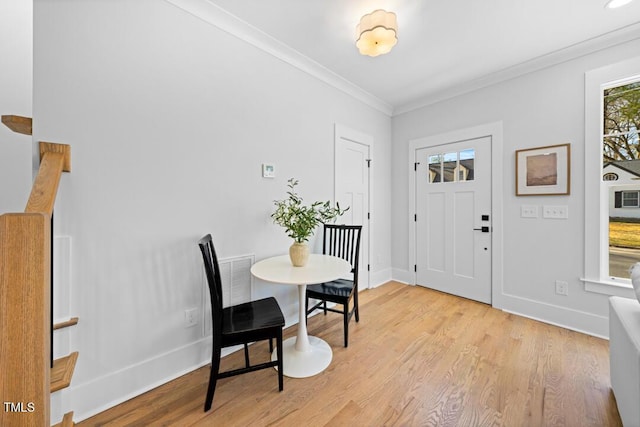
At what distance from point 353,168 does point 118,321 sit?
266 cm

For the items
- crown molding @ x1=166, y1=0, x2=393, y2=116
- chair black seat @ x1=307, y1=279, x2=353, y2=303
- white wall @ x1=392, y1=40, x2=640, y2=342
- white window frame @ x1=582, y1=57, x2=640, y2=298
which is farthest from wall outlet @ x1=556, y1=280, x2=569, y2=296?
crown molding @ x1=166, y1=0, x2=393, y2=116

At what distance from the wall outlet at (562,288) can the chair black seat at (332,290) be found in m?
2.05

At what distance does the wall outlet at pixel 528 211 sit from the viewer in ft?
8.60

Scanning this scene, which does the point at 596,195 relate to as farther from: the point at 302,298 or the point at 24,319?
the point at 24,319

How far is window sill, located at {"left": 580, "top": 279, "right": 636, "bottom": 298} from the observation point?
2141 mm

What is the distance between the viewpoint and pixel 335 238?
8.84 feet

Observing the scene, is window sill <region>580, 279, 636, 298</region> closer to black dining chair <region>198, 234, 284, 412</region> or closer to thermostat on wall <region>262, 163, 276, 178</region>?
black dining chair <region>198, 234, 284, 412</region>

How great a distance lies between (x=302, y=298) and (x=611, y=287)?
2671mm

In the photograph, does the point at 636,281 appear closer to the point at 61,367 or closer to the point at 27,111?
the point at 61,367

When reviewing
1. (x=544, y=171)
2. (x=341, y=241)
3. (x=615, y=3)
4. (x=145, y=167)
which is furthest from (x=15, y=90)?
(x=544, y=171)

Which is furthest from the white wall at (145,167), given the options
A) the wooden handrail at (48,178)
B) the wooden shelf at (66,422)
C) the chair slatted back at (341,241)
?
the chair slatted back at (341,241)

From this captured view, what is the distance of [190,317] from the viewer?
6.01 feet

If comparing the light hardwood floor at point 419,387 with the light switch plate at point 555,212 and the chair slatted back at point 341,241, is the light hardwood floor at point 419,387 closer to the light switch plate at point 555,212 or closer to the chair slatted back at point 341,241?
the chair slatted back at point 341,241

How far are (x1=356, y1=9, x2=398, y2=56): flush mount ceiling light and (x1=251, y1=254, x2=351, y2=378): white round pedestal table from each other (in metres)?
1.66
